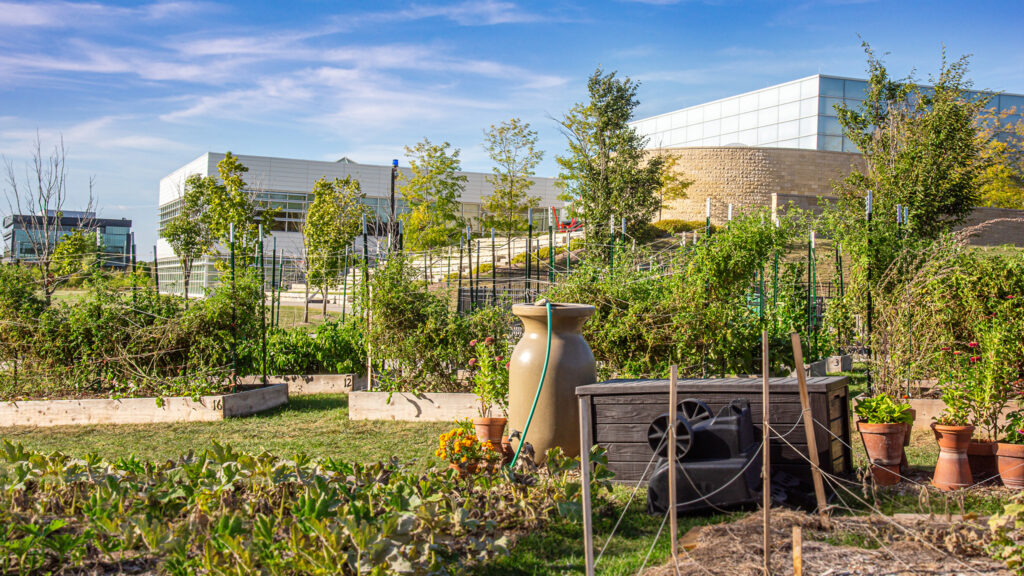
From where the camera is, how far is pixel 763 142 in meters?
43.1

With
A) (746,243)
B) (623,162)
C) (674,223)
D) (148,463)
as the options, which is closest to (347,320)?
(746,243)

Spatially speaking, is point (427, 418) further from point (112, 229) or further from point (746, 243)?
point (112, 229)

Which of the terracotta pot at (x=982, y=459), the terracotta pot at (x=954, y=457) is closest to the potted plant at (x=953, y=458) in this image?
the terracotta pot at (x=954, y=457)

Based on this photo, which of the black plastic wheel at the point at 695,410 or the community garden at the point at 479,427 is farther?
the black plastic wheel at the point at 695,410

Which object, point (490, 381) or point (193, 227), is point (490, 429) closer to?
point (490, 381)

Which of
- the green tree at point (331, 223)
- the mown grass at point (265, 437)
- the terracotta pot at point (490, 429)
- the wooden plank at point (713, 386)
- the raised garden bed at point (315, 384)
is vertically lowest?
the mown grass at point (265, 437)

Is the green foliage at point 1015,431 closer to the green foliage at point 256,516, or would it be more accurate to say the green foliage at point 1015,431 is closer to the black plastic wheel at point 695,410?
the black plastic wheel at point 695,410

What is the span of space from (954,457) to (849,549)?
1.65 metres

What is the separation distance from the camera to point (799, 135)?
135 ft

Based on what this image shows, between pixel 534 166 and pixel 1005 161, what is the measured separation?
19848 millimetres

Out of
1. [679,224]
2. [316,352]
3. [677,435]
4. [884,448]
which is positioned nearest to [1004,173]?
[679,224]

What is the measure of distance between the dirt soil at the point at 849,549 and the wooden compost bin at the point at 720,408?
2.16 feet

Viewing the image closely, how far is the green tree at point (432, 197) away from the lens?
82.7 feet

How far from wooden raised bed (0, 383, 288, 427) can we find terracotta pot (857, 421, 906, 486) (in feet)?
18.2
